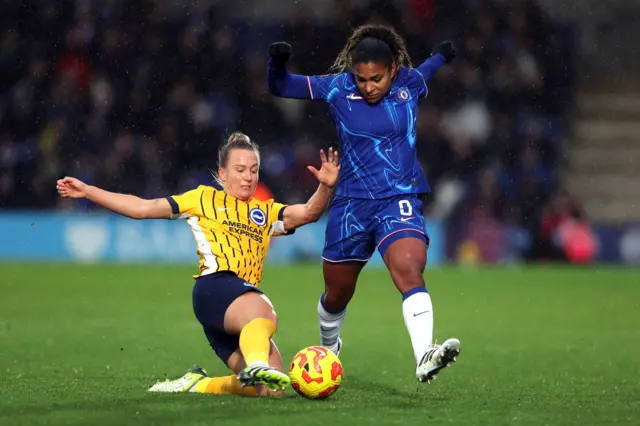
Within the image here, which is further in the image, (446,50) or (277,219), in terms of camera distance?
(446,50)

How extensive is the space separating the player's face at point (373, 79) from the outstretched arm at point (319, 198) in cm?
50

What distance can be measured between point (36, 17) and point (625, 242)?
10.9 m

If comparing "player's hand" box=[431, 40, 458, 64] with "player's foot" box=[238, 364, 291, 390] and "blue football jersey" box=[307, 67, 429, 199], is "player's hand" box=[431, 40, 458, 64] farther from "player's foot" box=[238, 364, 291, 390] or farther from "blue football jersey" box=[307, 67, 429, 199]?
"player's foot" box=[238, 364, 291, 390]

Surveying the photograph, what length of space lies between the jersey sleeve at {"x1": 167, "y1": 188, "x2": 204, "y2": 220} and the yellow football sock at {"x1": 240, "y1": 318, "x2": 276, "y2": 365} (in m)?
0.82

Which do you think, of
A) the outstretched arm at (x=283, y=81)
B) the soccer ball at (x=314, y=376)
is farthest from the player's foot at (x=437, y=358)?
the outstretched arm at (x=283, y=81)

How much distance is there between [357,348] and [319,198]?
3.15 m

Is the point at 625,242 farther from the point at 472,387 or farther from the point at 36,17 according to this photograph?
the point at 472,387

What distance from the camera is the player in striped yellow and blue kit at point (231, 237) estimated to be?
636cm

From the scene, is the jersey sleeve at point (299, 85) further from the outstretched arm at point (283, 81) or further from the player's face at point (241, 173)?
the player's face at point (241, 173)

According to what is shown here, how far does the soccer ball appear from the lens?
6.21 m

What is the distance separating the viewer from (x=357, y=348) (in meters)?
9.60

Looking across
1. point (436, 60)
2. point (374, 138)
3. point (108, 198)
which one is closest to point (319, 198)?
point (374, 138)

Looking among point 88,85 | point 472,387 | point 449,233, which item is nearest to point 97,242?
point 88,85

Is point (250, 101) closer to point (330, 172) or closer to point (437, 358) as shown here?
point (330, 172)
